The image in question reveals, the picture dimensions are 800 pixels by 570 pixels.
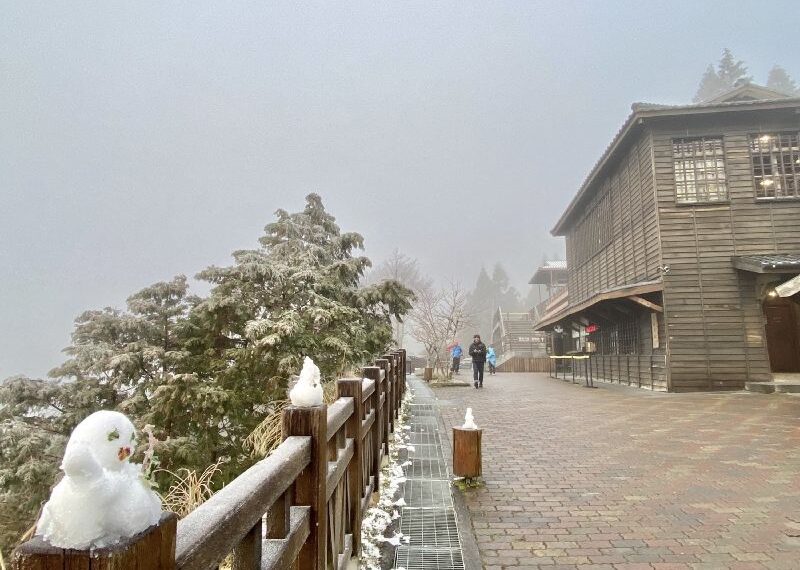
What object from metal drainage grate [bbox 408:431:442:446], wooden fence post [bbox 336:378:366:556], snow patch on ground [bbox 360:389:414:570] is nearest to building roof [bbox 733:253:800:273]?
metal drainage grate [bbox 408:431:442:446]

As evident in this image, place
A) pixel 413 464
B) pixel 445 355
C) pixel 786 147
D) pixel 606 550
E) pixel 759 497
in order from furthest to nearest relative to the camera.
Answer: pixel 445 355 < pixel 786 147 < pixel 413 464 < pixel 759 497 < pixel 606 550

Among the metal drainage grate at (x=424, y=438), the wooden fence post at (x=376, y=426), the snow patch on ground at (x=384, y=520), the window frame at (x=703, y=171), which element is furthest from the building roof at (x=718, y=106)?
the wooden fence post at (x=376, y=426)

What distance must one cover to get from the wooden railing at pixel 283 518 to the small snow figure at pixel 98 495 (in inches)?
1.0

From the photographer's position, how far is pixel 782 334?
15.4 m

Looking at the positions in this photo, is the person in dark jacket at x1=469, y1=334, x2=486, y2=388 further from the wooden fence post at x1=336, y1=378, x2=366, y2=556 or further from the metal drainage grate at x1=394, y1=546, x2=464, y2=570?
the wooden fence post at x1=336, y1=378, x2=366, y2=556

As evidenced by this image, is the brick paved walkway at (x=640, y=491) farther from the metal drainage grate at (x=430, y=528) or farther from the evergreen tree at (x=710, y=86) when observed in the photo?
the evergreen tree at (x=710, y=86)

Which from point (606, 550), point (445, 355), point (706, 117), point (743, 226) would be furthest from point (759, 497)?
point (445, 355)

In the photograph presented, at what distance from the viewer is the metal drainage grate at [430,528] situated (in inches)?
149

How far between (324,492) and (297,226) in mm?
10779

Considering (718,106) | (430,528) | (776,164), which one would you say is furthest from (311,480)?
(776,164)

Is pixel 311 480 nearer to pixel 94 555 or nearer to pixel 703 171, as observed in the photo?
pixel 94 555

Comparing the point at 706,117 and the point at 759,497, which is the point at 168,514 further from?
the point at 706,117

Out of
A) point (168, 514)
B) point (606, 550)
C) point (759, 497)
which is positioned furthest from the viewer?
point (759, 497)

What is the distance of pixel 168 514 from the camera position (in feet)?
2.89
